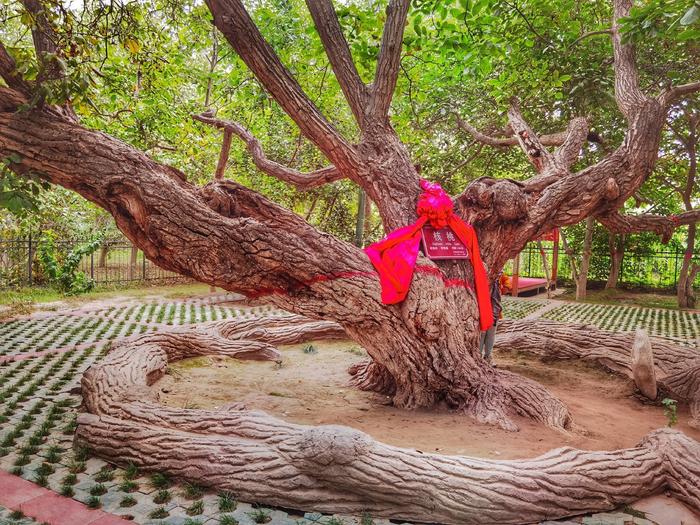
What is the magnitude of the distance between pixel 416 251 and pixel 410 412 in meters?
1.66

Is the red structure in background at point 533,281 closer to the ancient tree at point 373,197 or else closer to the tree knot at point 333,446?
the ancient tree at point 373,197

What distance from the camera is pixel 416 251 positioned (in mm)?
5250

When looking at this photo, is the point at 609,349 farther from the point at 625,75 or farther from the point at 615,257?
the point at 615,257

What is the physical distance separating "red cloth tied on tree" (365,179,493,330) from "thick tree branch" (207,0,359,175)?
972 mm

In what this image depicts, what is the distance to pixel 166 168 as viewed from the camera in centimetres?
486

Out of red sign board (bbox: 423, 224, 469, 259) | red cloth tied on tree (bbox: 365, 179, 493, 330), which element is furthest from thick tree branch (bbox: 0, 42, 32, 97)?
red sign board (bbox: 423, 224, 469, 259)

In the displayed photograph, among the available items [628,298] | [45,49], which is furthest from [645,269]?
[45,49]

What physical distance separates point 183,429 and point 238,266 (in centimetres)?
151

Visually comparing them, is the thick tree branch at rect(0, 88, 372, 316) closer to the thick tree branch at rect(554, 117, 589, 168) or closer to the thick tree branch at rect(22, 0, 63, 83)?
the thick tree branch at rect(22, 0, 63, 83)

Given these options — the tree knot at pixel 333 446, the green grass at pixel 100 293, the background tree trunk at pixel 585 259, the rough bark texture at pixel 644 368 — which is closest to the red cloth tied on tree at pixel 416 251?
the rough bark texture at pixel 644 368

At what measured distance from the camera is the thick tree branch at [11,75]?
4.39 m

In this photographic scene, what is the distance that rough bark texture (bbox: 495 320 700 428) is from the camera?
556 cm

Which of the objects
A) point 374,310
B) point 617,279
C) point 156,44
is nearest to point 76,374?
point 374,310

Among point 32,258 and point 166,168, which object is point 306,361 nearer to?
point 166,168
